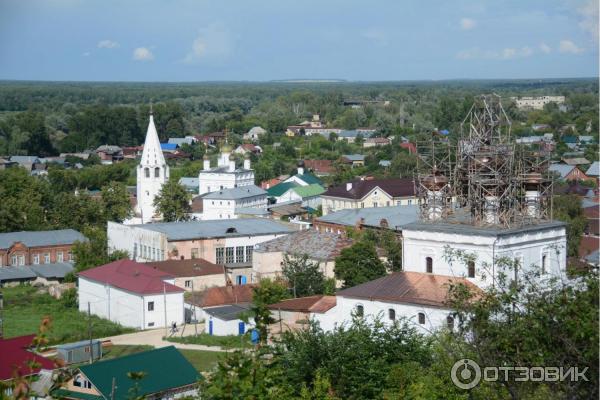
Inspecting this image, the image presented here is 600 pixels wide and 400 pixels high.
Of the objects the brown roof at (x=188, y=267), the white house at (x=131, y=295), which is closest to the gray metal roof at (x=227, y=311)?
the white house at (x=131, y=295)

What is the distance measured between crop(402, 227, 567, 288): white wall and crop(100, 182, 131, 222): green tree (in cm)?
2283

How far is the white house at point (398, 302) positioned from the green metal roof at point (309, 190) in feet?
91.8

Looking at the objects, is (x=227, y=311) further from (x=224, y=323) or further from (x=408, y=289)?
(x=408, y=289)

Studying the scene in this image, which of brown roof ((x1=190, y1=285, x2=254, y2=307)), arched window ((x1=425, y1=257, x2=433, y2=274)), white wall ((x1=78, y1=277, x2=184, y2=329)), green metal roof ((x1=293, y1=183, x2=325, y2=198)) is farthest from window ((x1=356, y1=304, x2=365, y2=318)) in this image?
green metal roof ((x1=293, y1=183, x2=325, y2=198))

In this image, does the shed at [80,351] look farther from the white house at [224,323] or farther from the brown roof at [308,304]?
the brown roof at [308,304]

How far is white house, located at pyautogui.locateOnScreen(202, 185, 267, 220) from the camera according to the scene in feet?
154

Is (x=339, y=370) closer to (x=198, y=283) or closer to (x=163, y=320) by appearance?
(x=163, y=320)

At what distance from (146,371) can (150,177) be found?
27.0 m

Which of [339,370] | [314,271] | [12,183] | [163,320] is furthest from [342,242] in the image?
[12,183]

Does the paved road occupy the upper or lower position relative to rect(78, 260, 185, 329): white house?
lower

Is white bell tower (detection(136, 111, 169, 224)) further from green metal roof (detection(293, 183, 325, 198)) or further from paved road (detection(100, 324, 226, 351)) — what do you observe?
paved road (detection(100, 324, 226, 351))

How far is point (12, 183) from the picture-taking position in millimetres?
50750

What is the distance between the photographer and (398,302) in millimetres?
23688

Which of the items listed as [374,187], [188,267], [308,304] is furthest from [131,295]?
[374,187]
